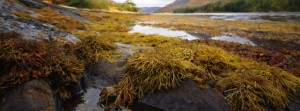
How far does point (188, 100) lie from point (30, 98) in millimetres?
2657

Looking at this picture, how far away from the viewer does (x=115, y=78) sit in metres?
4.97

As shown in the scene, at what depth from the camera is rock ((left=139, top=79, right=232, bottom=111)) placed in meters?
3.78

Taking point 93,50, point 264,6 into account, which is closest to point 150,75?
point 93,50

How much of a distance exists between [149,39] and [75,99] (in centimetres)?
604

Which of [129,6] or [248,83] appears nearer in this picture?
[248,83]

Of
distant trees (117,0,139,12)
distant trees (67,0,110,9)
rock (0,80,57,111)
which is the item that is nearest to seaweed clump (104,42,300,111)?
rock (0,80,57,111)

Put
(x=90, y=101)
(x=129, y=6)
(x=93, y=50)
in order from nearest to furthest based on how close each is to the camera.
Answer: (x=90, y=101), (x=93, y=50), (x=129, y=6)

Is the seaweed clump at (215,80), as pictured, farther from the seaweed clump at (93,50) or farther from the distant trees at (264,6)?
the distant trees at (264,6)

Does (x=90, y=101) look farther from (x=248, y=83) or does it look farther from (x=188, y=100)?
(x=248, y=83)

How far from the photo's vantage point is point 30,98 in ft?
11.1

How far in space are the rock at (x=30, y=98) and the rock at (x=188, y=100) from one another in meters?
1.63

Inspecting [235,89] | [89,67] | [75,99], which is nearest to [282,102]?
[235,89]

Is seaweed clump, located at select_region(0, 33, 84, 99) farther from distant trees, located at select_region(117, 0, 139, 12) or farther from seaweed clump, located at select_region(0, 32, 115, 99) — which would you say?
distant trees, located at select_region(117, 0, 139, 12)

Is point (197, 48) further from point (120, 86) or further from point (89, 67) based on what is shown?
point (89, 67)
